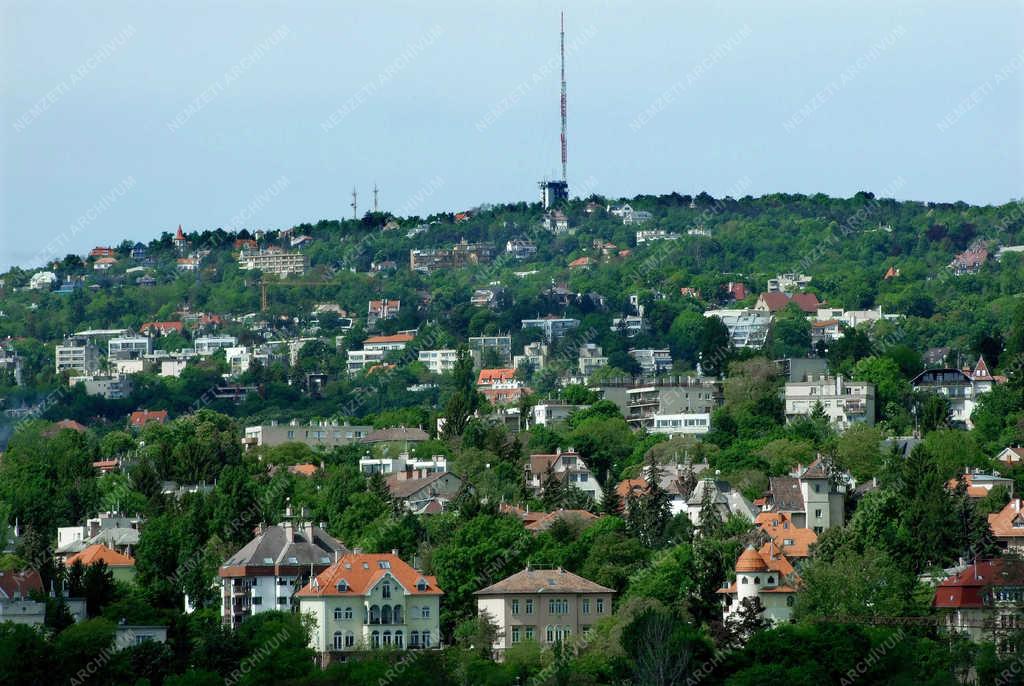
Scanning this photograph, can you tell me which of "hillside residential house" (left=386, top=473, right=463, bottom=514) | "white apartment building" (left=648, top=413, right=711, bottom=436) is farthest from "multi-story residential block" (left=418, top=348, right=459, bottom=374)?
"hillside residential house" (left=386, top=473, right=463, bottom=514)

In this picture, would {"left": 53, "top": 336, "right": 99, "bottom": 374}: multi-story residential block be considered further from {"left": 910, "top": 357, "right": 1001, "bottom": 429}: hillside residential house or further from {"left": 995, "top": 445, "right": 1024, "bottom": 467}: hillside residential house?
{"left": 995, "top": 445, "right": 1024, "bottom": 467}: hillside residential house

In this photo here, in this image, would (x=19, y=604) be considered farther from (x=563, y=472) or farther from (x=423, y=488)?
(x=563, y=472)

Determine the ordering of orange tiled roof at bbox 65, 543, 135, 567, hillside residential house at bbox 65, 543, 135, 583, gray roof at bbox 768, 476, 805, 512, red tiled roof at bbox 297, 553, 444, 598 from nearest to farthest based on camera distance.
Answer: red tiled roof at bbox 297, 553, 444, 598 < hillside residential house at bbox 65, 543, 135, 583 < orange tiled roof at bbox 65, 543, 135, 567 < gray roof at bbox 768, 476, 805, 512

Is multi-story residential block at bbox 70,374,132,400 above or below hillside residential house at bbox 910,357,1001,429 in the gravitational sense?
above

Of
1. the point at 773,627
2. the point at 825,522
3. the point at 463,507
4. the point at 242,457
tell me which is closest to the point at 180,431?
the point at 242,457

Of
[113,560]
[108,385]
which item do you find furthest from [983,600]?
[108,385]

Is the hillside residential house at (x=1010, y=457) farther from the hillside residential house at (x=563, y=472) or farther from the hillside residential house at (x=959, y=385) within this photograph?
the hillside residential house at (x=563, y=472)
